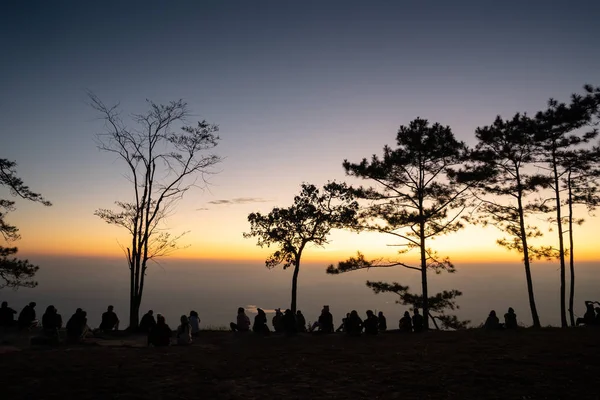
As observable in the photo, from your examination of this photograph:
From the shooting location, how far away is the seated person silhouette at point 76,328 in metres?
15.2

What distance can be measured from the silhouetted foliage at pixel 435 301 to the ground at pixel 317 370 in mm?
7222

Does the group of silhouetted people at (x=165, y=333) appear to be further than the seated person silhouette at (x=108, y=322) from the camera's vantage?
No

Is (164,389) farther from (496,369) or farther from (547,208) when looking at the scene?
(547,208)

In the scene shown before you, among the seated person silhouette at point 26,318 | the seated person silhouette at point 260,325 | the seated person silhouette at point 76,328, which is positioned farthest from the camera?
the seated person silhouette at point 260,325

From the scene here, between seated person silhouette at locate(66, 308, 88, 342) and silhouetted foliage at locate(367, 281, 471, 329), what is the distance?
1462 cm

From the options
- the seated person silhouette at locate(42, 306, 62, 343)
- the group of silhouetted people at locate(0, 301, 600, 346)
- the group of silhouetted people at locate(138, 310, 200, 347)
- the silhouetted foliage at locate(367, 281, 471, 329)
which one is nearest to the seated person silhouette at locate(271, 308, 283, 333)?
the group of silhouetted people at locate(0, 301, 600, 346)

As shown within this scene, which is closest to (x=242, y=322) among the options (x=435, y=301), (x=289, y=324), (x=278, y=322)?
(x=278, y=322)

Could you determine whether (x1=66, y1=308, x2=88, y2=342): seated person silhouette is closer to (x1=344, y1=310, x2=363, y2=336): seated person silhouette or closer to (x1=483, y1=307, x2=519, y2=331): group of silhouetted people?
(x1=344, y1=310, x2=363, y2=336): seated person silhouette

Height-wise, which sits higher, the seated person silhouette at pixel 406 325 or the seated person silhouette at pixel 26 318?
the seated person silhouette at pixel 26 318

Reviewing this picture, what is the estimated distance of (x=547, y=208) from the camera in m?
22.3

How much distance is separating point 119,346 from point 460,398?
40.7 feet

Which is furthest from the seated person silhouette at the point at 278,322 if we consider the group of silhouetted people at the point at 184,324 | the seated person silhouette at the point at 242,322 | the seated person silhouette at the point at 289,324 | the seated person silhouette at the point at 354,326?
the seated person silhouette at the point at 354,326

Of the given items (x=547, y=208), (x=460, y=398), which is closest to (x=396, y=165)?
→ (x=547, y=208)

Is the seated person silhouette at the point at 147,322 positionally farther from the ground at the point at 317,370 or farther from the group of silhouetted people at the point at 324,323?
the group of silhouetted people at the point at 324,323
